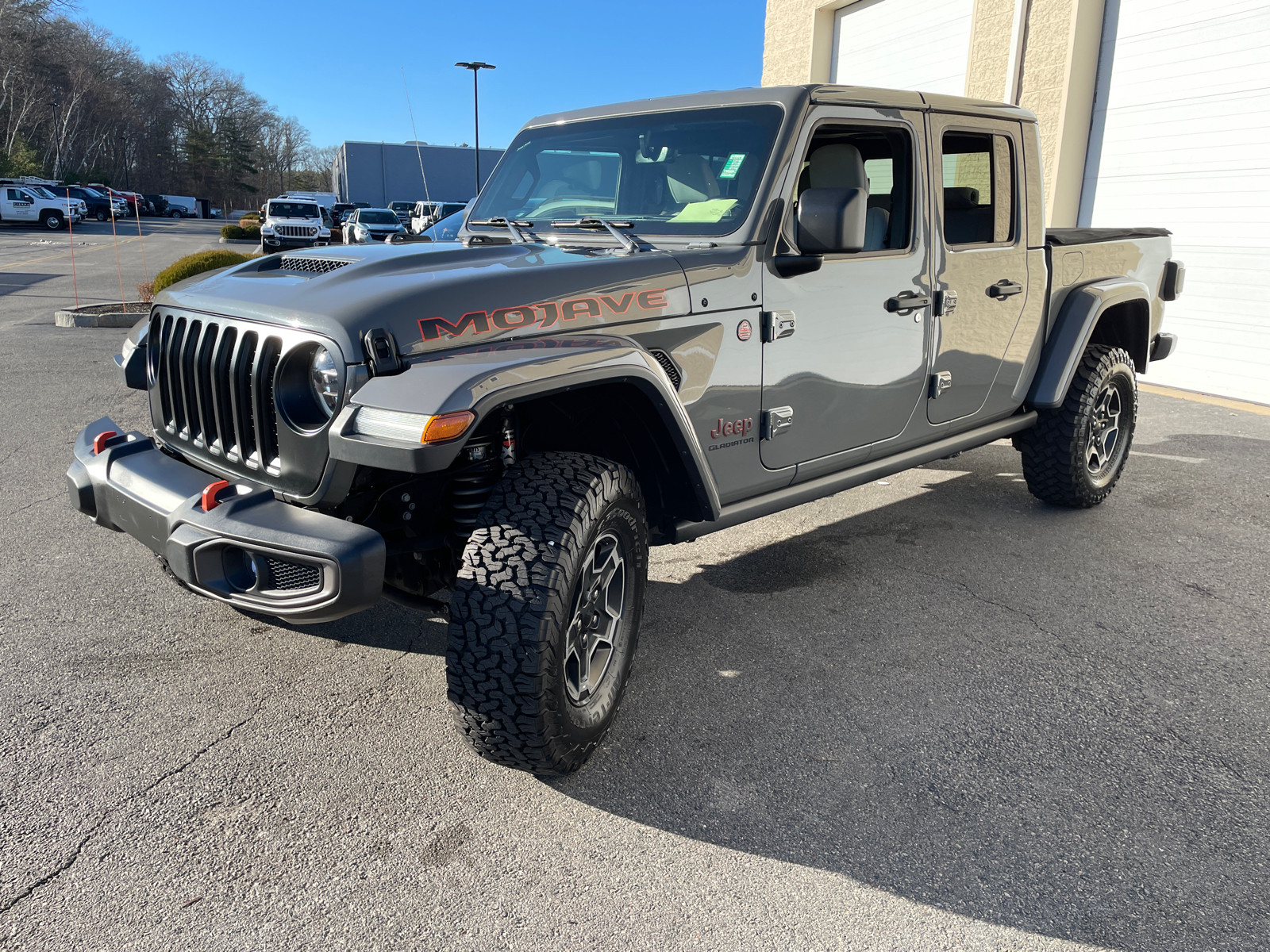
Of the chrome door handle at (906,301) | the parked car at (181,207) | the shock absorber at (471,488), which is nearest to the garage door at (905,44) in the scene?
the chrome door handle at (906,301)

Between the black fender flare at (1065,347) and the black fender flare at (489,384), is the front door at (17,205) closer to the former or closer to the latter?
the black fender flare at (1065,347)

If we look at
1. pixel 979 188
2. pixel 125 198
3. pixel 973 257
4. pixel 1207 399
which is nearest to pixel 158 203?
pixel 125 198

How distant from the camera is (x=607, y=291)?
2707 millimetres

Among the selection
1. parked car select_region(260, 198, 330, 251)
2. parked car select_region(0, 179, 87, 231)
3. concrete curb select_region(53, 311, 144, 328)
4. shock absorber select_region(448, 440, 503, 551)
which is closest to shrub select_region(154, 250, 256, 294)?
concrete curb select_region(53, 311, 144, 328)

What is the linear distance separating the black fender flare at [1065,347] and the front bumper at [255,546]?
3545 millimetres

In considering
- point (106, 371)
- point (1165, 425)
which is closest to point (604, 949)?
point (1165, 425)

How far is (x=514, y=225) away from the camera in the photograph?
3.54 meters

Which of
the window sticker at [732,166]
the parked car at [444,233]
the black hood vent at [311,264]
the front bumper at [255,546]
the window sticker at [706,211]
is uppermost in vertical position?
the window sticker at [732,166]

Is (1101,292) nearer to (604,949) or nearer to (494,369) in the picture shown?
(494,369)

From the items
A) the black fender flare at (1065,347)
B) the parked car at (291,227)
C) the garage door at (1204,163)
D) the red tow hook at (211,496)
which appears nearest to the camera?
the red tow hook at (211,496)

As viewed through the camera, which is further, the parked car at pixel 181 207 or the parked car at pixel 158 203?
the parked car at pixel 181 207

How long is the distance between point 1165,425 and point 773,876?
674cm

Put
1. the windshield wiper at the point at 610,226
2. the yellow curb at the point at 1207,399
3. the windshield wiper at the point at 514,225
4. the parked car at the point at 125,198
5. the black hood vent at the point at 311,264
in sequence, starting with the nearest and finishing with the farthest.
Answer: the black hood vent at the point at 311,264 < the windshield wiper at the point at 610,226 < the windshield wiper at the point at 514,225 < the yellow curb at the point at 1207,399 < the parked car at the point at 125,198

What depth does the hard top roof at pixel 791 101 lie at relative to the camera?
129 inches
